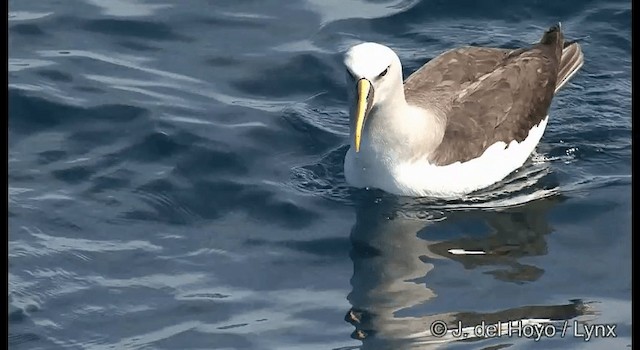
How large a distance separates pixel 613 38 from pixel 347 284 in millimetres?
5065

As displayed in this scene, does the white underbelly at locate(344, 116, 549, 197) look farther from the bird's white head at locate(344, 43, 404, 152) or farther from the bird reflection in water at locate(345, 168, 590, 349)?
the bird's white head at locate(344, 43, 404, 152)

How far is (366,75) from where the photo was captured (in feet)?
32.6

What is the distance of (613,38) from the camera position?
13.5 m

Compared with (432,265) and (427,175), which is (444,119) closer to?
(427,175)

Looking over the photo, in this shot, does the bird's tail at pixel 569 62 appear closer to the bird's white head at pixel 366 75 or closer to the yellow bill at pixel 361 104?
the bird's white head at pixel 366 75

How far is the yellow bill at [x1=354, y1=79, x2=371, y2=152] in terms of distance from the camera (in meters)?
9.94

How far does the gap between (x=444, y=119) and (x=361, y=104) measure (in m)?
1.14

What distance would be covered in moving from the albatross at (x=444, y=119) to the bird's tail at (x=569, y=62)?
0.38 m

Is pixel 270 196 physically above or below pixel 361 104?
below

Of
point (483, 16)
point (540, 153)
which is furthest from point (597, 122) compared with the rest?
point (483, 16)

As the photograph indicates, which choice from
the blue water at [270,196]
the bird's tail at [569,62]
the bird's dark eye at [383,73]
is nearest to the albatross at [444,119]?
the bird's dark eye at [383,73]

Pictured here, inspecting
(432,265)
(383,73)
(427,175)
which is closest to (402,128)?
(427,175)

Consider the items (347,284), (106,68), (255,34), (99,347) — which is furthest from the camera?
(255,34)

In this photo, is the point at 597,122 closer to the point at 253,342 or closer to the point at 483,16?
the point at 483,16
